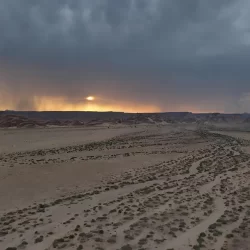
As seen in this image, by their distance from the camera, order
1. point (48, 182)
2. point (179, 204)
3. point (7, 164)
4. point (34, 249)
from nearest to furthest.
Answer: point (34, 249)
point (179, 204)
point (48, 182)
point (7, 164)

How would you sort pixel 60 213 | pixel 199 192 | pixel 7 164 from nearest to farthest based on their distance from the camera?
pixel 60 213, pixel 199 192, pixel 7 164

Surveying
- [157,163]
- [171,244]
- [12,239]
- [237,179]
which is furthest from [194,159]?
[12,239]

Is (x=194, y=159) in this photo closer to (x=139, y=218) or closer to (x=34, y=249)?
(x=139, y=218)

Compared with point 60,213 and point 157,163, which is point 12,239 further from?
point 157,163

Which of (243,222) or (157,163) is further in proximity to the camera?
(157,163)

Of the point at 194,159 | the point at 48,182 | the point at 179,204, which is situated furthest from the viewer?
the point at 194,159

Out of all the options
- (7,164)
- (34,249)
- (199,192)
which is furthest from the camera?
(7,164)

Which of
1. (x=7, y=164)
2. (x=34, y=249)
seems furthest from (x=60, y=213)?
(x=7, y=164)

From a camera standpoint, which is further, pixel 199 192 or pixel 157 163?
pixel 157 163
